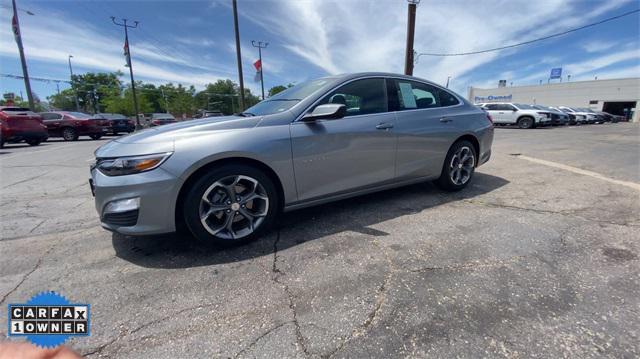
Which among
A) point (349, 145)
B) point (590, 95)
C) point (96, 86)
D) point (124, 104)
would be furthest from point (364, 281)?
point (96, 86)

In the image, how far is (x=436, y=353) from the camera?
4.78ft

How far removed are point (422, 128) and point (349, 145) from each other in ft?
3.62

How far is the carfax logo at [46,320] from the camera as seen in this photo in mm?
710

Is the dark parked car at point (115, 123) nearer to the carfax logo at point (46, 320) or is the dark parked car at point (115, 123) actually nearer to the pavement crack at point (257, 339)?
the pavement crack at point (257, 339)

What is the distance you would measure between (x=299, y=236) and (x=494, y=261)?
1.64 m

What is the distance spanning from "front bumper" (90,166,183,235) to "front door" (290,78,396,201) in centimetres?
107

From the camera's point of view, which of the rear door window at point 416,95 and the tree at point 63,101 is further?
the tree at point 63,101

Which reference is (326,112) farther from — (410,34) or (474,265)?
(410,34)

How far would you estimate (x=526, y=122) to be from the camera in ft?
59.3

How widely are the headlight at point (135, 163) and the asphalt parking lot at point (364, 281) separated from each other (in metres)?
0.74

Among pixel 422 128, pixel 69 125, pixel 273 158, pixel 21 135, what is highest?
pixel 69 125

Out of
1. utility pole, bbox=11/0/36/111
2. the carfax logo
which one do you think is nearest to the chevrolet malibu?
the carfax logo

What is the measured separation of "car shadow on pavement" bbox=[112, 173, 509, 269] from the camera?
240 cm

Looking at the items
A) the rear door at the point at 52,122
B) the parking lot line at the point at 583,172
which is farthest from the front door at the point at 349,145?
the rear door at the point at 52,122
